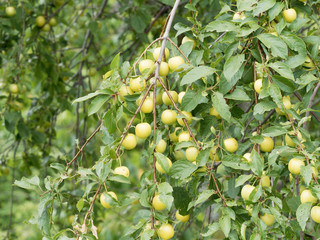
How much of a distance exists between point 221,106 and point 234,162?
0.13m

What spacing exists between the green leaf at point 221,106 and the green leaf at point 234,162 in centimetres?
9

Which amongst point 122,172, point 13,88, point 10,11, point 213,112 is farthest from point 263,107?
point 10,11

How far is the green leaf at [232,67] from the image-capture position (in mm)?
926

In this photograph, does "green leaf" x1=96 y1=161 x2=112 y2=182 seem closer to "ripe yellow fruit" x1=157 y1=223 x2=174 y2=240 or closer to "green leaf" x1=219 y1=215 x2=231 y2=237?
"ripe yellow fruit" x1=157 y1=223 x2=174 y2=240

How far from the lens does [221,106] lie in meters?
0.93

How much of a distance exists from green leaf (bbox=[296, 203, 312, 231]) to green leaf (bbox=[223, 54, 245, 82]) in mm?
315

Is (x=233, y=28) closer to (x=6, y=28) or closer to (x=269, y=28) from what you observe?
(x=269, y=28)

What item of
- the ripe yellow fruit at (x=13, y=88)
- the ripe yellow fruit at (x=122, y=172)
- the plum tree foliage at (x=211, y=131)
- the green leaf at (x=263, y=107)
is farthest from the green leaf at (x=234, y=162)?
the ripe yellow fruit at (x=13, y=88)

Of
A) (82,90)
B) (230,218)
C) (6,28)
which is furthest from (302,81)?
(6,28)

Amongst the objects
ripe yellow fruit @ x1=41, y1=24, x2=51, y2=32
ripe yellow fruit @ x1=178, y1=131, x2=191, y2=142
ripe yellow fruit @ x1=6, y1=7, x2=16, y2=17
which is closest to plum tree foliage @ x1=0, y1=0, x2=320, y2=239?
ripe yellow fruit @ x1=178, y1=131, x2=191, y2=142

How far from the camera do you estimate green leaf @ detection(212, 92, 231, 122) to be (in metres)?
0.92

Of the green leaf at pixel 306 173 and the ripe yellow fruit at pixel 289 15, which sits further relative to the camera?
the ripe yellow fruit at pixel 289 15

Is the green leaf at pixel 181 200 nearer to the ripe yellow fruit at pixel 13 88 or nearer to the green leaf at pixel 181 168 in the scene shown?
the green leaf at pixel 181 168

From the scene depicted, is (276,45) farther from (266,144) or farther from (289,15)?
(266,144)
